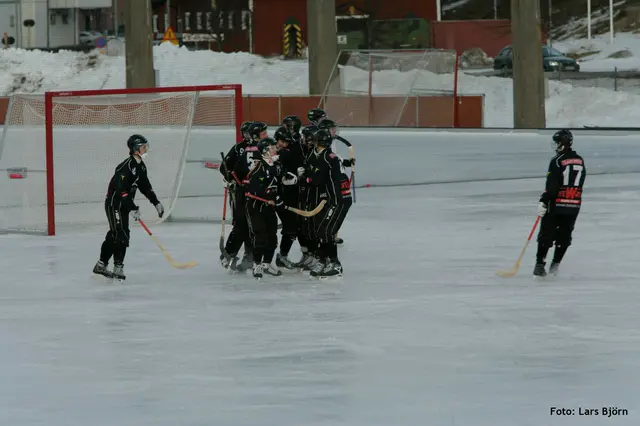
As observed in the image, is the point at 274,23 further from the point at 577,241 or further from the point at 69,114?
the point at 577,241

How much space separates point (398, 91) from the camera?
28.2 metres

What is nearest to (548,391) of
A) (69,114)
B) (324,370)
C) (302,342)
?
(324,370)

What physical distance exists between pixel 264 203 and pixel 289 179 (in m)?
0.32

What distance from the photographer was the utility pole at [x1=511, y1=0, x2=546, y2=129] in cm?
2933

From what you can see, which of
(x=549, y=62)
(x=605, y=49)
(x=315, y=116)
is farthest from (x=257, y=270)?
(x=605, y=49)

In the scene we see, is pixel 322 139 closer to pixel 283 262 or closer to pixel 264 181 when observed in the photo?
pixel 264 181

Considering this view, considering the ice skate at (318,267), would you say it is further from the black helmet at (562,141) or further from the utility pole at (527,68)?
the utility pole at (527,68)

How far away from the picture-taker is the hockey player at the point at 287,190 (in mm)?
11805

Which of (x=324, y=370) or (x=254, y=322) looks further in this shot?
(x=254, y=322)

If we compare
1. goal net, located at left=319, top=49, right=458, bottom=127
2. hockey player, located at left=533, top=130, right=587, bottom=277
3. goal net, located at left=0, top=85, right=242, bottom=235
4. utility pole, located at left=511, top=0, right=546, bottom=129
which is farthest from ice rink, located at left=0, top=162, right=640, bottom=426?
utility pole, located at left=511, top=0, right=546, bottom=129

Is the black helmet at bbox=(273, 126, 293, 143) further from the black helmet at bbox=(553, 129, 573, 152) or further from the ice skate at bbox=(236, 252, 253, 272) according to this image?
the black helmet at bbox=(553, 129, 573, 152)

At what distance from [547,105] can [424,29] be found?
65.0ft

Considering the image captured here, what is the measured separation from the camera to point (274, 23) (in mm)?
52906

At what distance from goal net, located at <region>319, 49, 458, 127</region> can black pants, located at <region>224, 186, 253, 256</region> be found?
51.7 feet
